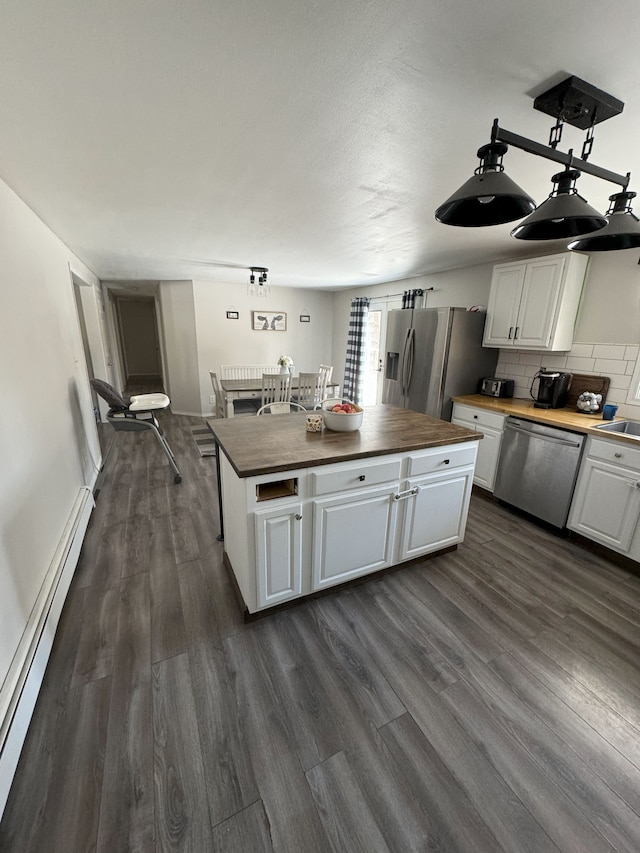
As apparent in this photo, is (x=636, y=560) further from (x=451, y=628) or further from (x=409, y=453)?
(x=409, y=453)

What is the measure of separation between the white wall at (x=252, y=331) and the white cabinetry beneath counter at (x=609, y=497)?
16.7ft

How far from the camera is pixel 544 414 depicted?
275cm

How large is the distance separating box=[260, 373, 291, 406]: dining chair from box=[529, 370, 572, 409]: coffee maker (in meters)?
2.62

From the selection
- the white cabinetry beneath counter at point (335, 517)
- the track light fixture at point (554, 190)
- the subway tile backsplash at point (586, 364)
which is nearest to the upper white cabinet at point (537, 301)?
the subway tile backsplash at point (586, 364)

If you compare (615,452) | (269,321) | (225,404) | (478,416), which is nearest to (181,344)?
(269,321)

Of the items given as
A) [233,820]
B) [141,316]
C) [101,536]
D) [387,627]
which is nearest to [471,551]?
[387,627]

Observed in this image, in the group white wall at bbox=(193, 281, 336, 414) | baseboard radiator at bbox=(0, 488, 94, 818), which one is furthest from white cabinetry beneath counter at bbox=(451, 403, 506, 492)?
white wall at bbox=(193, 281, 336, 414)

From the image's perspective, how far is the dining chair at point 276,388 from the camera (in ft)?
13.1

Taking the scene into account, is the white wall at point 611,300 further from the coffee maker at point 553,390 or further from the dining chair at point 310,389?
the dining chair at point 310,389

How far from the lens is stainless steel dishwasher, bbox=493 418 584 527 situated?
250 centimetres

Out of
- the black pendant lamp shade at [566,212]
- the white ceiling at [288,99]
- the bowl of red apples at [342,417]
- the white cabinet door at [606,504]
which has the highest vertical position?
the white ceiling at [288,99]

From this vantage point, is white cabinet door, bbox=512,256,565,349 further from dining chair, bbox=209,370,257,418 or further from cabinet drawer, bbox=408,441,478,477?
dining chair, bbox=209,370,257,418

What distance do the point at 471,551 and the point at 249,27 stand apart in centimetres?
282

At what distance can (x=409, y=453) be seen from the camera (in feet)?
6.21
